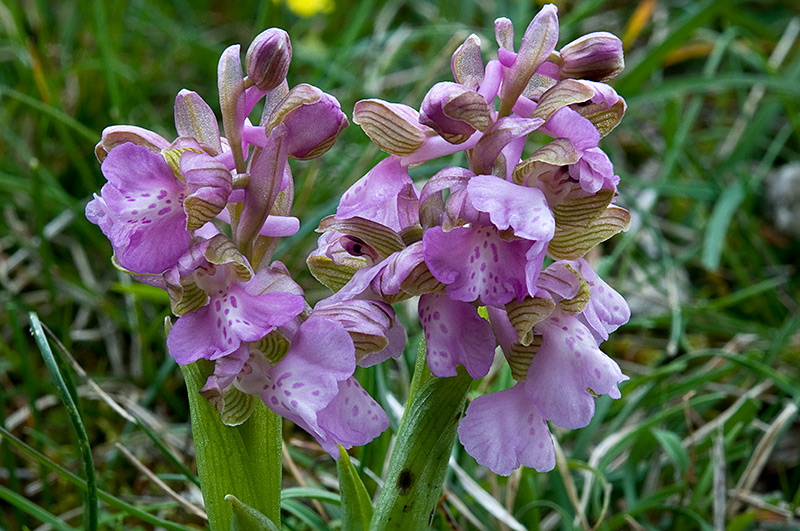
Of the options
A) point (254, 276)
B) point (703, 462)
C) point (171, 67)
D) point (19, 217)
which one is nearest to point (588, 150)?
point (254, 276)

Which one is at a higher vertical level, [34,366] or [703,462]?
[34,366]

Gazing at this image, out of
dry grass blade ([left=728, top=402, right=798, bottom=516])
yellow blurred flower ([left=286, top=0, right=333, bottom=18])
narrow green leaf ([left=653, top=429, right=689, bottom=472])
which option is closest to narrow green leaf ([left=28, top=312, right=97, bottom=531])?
narrow green leaf ([left=653, top=429, right=689, bottom=472])

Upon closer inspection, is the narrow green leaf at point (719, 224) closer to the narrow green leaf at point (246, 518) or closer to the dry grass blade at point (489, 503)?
the dry grass blade at point (489, 503)

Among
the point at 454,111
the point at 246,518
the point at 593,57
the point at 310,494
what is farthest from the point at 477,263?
the point at 310,494

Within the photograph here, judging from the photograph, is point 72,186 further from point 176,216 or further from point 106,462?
point 176,216

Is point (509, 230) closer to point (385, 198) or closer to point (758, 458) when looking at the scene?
point (385, 198)
